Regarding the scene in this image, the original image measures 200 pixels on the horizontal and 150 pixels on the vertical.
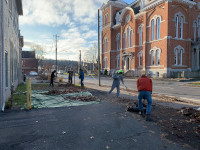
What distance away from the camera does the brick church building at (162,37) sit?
1075 inches

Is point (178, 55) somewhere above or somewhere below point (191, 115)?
above

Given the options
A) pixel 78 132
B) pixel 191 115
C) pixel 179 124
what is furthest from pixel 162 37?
pixel 78 132

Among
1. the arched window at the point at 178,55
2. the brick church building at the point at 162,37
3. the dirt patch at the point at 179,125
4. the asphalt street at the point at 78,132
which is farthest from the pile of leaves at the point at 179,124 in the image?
the arched window at the point at 178,55

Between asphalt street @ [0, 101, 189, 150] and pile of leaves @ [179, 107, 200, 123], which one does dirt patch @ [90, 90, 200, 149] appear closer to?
pile of leaves @ [179, 107, 200, 123]

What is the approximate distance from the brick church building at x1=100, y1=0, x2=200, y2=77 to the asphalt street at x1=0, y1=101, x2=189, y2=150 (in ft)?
81.0

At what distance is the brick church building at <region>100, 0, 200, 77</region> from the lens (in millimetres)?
27297

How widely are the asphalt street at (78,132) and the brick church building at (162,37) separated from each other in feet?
81.0

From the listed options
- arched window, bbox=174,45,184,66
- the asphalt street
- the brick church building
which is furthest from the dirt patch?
arched window, bbox=174,45,184,66

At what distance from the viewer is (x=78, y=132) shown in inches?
160

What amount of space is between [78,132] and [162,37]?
1117 inches

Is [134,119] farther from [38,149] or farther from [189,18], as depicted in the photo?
[189,18]

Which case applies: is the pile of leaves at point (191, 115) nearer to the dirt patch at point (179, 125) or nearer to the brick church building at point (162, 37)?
the dirt patch at point (179, 125)

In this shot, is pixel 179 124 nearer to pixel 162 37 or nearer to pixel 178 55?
pixel 162 37

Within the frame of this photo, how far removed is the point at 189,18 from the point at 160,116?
30.5 meters
